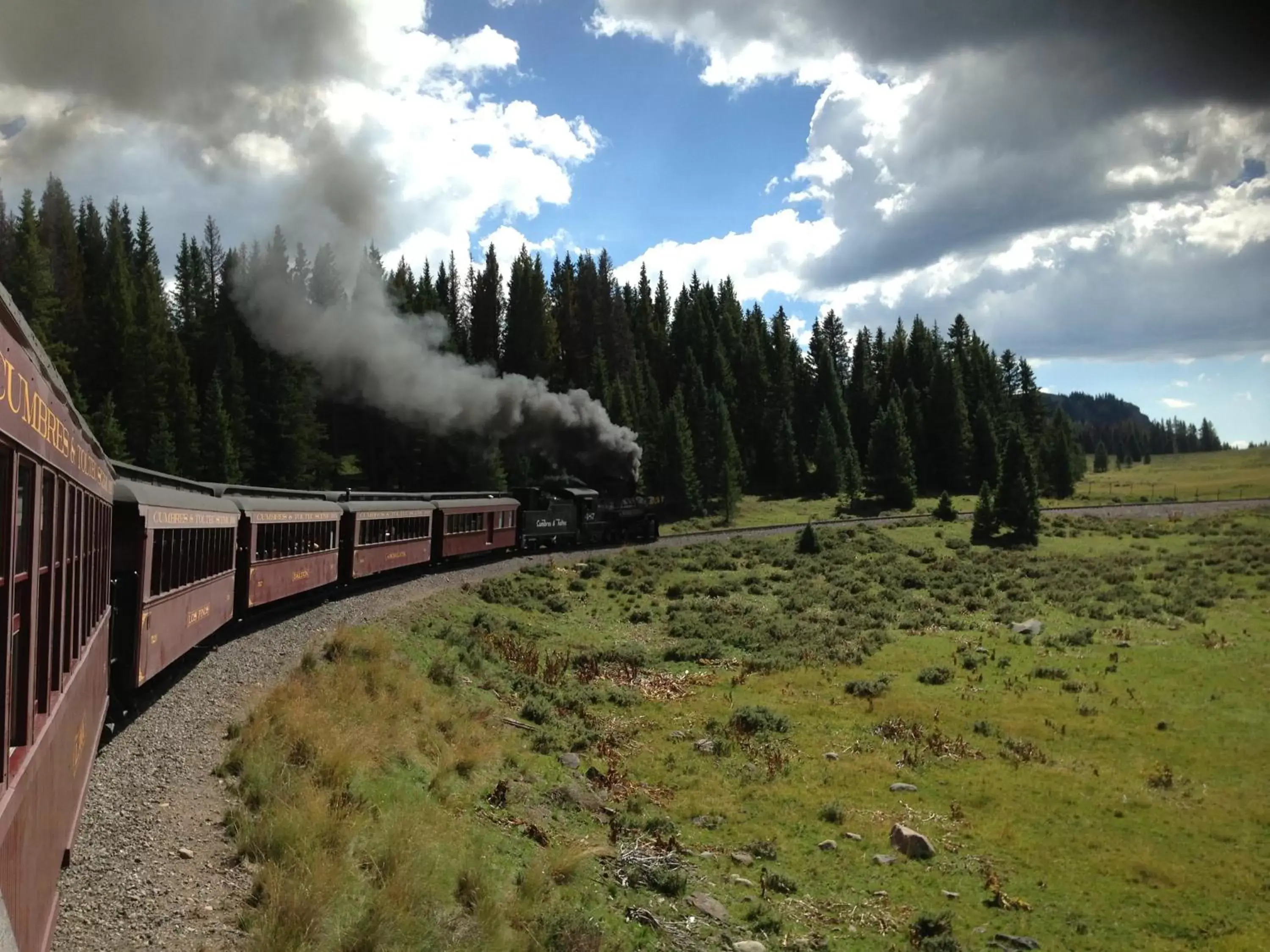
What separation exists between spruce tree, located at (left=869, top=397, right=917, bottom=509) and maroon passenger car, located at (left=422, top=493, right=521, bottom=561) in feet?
147

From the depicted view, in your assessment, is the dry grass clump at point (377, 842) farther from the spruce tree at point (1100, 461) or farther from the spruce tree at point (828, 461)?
the spruce tree at point (1100, 461)

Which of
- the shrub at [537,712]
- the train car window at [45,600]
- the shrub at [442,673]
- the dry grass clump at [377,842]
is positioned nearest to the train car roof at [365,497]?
the shrub at [442,673]

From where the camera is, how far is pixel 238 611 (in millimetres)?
18328

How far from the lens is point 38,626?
4730 millimetres

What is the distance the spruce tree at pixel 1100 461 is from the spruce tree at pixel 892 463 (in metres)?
89.5

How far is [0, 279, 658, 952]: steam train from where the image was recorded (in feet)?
13.3

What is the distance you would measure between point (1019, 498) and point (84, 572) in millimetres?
52901

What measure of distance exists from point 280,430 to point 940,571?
38075mm

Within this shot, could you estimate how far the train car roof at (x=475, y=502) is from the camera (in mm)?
32188

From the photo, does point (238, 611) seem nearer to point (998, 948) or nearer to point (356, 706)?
point (356, 706)

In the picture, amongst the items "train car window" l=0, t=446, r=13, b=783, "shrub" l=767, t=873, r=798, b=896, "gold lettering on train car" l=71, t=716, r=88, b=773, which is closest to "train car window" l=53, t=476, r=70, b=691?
"gold lettering on train car" l=71, t=716, r=88, b=773

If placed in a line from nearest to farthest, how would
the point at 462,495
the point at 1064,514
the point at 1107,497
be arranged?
the point at 462,495 → the point at 1064,514 → the point at 1107,497

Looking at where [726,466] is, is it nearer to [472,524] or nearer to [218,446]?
[218,446]

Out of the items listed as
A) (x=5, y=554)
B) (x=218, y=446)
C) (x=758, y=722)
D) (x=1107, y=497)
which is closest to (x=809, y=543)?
(x=758, y=722)
